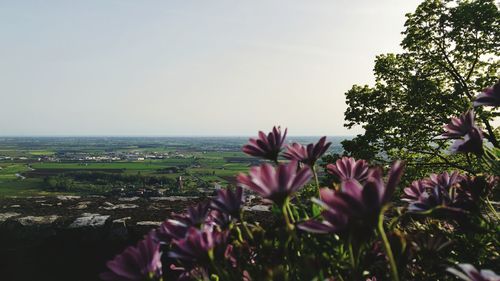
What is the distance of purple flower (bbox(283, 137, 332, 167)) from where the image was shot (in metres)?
1.92

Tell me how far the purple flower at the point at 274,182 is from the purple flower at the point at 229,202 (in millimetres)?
268

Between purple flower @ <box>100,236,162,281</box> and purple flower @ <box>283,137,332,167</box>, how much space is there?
0.82m

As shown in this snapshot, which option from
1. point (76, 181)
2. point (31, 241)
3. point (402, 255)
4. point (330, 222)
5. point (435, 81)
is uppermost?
point (435, 81)

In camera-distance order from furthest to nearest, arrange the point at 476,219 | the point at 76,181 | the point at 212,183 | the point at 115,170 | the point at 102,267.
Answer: the point at 115,170 → the point at 76,181 → the point at 212,183 → the point at 102,267 → the point at 476,219

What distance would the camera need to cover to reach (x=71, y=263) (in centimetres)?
415

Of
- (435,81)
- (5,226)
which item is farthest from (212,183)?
(5,226)

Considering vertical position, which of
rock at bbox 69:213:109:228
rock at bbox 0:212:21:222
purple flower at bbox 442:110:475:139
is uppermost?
purple flower at bbox 442:110:475:139

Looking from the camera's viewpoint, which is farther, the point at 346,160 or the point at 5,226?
the point at 5,226

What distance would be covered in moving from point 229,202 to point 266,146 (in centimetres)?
37

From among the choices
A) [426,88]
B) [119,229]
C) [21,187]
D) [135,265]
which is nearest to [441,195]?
[135,265]

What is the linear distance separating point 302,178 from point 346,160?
72cm

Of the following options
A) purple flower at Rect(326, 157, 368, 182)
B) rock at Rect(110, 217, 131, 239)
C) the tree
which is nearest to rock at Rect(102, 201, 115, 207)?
rock at Rect(110, 217, 131, 239)

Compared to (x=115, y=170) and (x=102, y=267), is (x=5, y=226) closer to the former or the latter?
(x=102, y=267)

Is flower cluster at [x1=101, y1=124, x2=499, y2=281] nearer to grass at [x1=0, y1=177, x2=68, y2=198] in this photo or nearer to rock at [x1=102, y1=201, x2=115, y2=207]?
rock at [x1=102, y1=201, x2=115, y2=207]
